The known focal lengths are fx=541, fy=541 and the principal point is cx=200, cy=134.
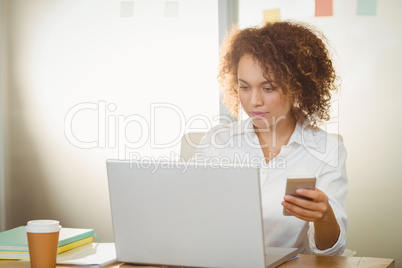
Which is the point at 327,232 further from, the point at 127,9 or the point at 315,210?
the point at 127,9

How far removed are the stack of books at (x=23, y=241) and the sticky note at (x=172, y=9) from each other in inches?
65.0

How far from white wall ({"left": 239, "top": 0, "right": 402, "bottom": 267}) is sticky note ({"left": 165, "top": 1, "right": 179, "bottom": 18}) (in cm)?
65

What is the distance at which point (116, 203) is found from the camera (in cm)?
122

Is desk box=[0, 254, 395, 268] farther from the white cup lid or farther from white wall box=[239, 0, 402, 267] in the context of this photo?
white wall box=[239, 0, 402, 267]

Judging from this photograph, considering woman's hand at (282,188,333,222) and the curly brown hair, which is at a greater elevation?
the curly brown hair

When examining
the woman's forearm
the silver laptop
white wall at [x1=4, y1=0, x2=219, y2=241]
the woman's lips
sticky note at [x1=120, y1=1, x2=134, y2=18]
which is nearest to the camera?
the silver laptop

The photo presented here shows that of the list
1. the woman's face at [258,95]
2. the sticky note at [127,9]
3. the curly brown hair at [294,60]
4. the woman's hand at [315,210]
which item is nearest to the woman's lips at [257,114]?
the woman's face at [258,95]

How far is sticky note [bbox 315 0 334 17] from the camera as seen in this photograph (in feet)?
8.36

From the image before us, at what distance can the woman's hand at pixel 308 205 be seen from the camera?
125 centimetres

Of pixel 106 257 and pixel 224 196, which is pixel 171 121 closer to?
pixel 106 257

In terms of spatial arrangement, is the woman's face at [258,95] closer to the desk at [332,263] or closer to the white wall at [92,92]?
the desk at [332,263]

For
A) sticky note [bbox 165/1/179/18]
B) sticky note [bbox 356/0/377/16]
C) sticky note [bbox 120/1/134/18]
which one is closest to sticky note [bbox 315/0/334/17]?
sticky note [bbox 356/0/377/16]

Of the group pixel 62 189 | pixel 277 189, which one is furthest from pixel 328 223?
pixel 62 189

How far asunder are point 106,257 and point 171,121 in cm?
163
